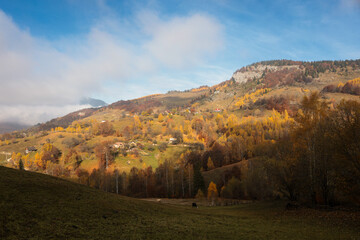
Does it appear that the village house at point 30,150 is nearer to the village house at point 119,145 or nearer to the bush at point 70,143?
the bush at point 70,143

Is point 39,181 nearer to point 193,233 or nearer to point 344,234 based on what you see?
point 193,233

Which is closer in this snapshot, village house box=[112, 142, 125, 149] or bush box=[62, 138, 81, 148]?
village house box=[112, 142, 125, 149]

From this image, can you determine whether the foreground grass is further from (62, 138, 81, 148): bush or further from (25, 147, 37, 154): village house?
(25, 147, 37, 154): village house

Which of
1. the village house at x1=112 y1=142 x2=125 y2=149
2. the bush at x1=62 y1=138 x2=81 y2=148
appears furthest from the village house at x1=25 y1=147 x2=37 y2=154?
the village house at x1=112 y1=142 x2=125 y2=149

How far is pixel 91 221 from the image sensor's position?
2092cm

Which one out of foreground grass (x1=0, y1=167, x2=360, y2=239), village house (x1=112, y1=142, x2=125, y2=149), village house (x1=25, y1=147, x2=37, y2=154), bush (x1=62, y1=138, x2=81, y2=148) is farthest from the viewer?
bush (x1=62, y1=138, x2=81, y2=148)

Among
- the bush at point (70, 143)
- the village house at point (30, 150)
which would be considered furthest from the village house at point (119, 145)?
the village house at point (30, 150)

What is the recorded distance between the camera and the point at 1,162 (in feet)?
563

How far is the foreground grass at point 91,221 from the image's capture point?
1720 centimetres

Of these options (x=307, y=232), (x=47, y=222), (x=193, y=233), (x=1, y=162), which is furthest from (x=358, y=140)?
(x=1, y=162)

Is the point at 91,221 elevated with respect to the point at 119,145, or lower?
lower

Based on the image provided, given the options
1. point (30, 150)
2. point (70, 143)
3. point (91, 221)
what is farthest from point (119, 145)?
point (91, 221)

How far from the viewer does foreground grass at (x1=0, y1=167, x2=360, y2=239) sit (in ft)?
56.4

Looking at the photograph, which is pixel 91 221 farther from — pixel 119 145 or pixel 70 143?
pixel 70 143
